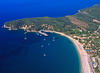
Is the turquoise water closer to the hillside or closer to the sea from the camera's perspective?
the sea

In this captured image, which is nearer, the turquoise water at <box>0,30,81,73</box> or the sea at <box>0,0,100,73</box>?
the turquoise water at <box>0,30,81,73</box>

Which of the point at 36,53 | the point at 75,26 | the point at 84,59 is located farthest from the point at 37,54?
the point at 75,26

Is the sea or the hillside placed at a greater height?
the hillside

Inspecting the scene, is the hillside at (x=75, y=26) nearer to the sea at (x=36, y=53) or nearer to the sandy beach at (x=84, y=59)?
the sandy beach at (x=84, y=59)

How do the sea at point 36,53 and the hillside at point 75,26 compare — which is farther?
the hillside at point 75,26

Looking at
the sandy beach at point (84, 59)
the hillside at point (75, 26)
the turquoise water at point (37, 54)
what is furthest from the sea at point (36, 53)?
the hillside at point (75, 26)

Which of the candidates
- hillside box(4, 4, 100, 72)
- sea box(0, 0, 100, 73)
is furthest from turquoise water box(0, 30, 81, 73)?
hillside box(4, 4, 100, 72)

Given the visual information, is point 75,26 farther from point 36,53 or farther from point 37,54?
point 37,54

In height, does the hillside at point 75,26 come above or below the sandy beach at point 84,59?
above
